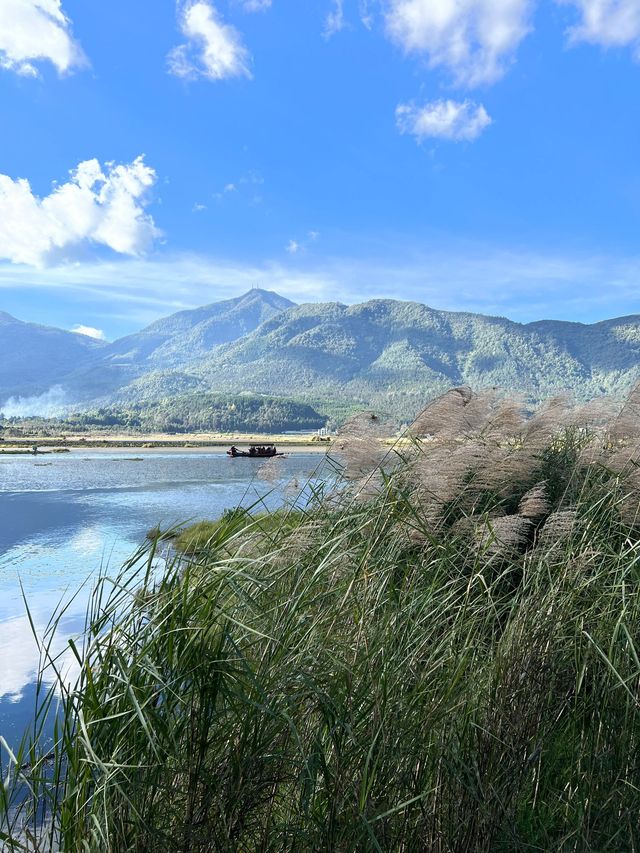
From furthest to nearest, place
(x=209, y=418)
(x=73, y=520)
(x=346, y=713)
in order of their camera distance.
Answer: (x=209, y=418) → (x=73, y=520) → (x=346, y=713)

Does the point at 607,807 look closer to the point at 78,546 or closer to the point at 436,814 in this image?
the point at 436,814

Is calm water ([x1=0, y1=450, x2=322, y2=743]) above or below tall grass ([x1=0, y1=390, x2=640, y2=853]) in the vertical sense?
below

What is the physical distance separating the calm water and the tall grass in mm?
465

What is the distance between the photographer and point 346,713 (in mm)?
2488

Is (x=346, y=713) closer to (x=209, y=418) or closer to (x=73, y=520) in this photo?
(x=73, y=520)

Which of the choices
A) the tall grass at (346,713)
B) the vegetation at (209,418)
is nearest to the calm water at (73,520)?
the tall grass at (346,713)

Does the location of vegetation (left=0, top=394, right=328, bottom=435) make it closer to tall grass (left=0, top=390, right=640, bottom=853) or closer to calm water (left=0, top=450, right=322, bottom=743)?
calm water (left=0, top=450, right=322, bottom=743)

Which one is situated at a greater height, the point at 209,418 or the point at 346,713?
the point at 346,713

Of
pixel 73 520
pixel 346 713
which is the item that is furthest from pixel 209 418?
pixel 346 713

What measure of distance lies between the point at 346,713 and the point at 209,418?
14135cm

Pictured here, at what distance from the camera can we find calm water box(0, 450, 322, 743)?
286 inches

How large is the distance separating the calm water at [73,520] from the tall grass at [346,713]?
465mm

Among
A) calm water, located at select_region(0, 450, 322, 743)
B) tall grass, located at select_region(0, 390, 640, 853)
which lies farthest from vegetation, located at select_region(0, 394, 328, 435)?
tall grass, located at select_region(0, 390, 640, 853)

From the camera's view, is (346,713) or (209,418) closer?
(346,713)
